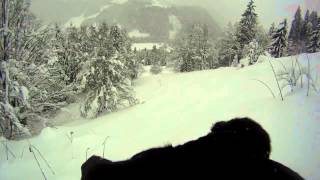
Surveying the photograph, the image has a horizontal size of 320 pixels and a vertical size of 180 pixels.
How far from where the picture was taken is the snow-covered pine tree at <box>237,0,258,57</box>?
3369 cm

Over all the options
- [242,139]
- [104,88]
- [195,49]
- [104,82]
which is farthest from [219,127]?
[195,49]

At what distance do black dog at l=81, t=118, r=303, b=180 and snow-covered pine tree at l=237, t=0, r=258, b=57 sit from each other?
33189mm

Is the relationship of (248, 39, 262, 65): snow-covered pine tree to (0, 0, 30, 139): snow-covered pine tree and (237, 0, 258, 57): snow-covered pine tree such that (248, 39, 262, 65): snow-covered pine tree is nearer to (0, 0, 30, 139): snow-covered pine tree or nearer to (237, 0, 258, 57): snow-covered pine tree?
(0, 0, 30, 139): snow-covered pine tree

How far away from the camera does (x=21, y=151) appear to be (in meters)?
3.71

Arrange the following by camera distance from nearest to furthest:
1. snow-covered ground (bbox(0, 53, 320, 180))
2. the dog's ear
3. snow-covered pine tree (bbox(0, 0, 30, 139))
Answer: the dog's ear, snow-covered ground (bbox(0, 53, 320, 180)), snow-covered pine tree (bbox(0, 0, 30, 139))

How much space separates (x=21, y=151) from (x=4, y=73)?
405cm

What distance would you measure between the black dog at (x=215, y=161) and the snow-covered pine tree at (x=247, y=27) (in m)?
33.2

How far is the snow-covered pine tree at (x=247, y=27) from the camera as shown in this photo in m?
33.7

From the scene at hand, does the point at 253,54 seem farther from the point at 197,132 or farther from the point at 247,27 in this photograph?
the point at 247,27

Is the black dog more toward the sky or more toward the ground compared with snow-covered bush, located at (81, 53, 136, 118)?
more toward the sky

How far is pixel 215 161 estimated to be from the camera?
5.27ft

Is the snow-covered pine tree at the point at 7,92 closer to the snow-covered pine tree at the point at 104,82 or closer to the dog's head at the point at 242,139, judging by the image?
the dog's head at the point at 242,139

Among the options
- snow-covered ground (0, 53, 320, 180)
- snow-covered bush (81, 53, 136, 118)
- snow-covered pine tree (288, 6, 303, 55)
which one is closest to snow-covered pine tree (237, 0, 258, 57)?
snow-covered bush (81, 53, 136, 118)

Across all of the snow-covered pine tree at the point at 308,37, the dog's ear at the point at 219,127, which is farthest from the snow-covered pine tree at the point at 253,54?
the dog's ear at the point at 219,127
